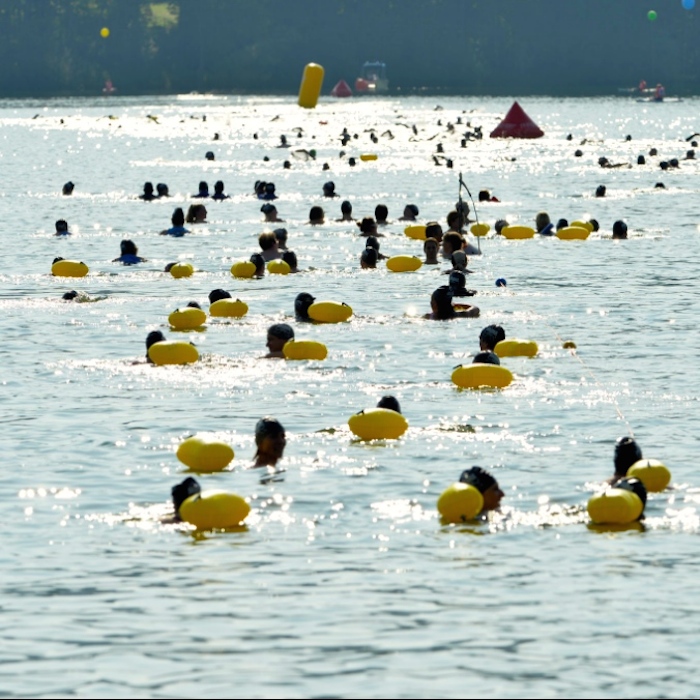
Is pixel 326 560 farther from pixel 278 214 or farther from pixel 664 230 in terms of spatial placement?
pixel 278 214

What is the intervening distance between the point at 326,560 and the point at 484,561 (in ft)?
4.67

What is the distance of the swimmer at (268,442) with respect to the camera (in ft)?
64.7

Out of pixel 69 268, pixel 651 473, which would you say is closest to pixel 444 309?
pixel 69 268

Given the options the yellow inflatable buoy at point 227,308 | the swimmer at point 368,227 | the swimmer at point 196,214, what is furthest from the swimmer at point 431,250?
the swimmer at point 196,214

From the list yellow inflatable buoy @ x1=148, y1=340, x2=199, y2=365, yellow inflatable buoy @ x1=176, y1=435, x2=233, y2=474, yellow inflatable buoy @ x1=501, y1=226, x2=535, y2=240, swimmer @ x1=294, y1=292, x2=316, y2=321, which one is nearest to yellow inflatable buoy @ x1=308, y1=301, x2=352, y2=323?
swimmer @ x1=294, y1=292, x2=316, y2=321

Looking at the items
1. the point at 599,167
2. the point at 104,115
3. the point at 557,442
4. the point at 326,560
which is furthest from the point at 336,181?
the point at 104,115

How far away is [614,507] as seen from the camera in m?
17.1

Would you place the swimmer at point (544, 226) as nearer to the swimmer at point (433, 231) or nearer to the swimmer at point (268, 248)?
the swimmer at point (433, 231)

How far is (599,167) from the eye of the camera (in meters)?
85.0

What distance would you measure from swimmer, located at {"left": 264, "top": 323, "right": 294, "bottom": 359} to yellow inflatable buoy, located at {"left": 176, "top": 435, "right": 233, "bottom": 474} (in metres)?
7.70

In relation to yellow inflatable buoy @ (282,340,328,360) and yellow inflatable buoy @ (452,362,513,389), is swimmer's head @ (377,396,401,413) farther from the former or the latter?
yellow inflatable buoy @ (282,340,328,360)

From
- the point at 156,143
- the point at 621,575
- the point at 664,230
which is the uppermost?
the point at 156,143

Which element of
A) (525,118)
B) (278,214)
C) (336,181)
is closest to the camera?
(278,214)

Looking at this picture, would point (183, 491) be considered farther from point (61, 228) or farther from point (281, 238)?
point (61, 228)
